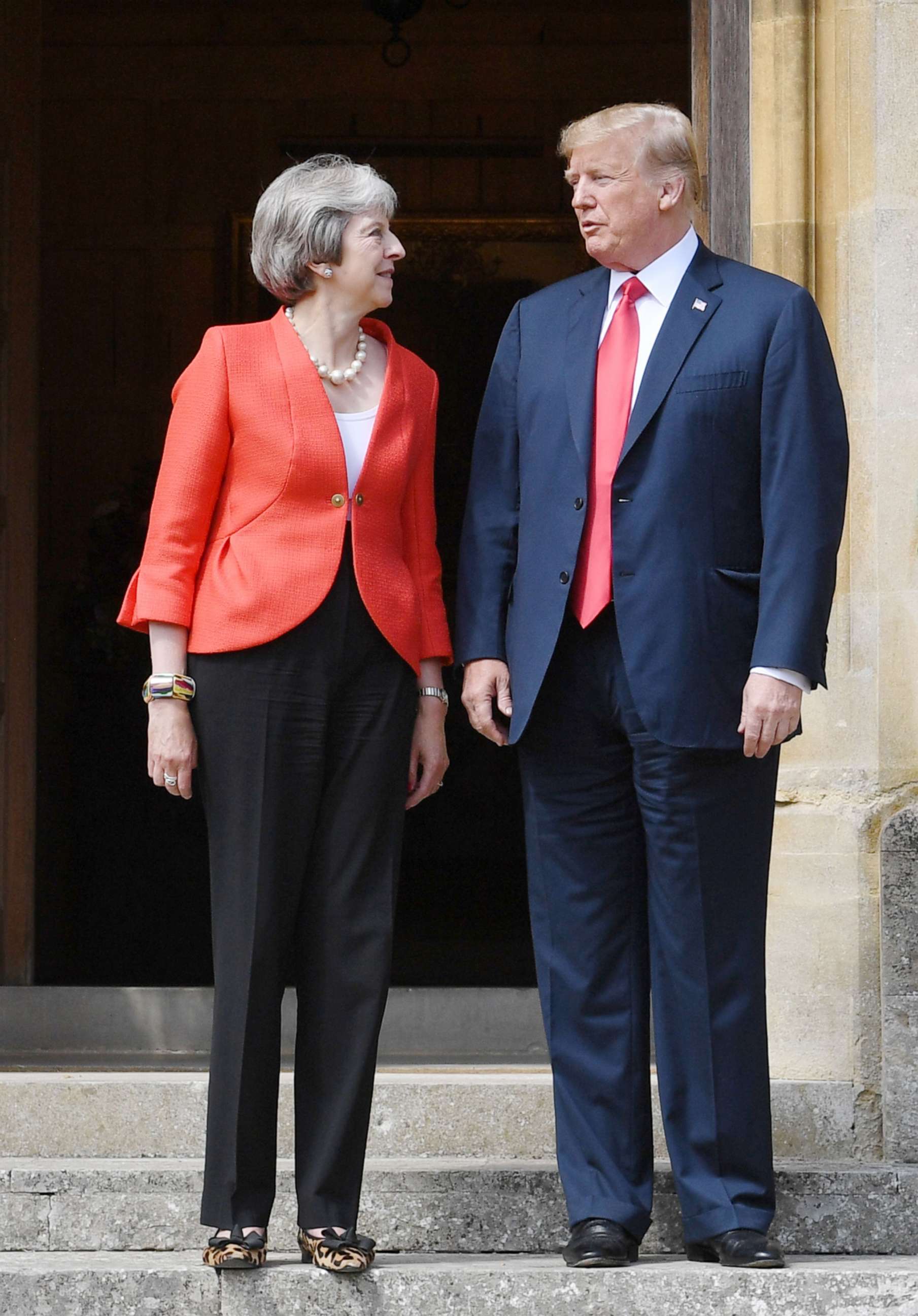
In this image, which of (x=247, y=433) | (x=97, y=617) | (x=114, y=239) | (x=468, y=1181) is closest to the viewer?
(x=247, y=433)

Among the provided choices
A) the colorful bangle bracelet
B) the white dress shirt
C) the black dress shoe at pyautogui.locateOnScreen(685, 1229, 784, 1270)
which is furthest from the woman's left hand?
the black dress shoe at pyautogui.locateOnScreen(685, 1229, 784, 1270)

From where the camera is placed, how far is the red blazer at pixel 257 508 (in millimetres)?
3150

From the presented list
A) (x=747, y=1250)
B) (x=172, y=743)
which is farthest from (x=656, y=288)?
(x=747, y=1250)

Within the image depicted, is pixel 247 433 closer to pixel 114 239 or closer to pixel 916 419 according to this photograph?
pixel 916 419

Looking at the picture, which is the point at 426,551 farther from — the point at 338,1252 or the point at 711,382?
the point at 338,1252

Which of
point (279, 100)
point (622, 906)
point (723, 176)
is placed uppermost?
point (279, 100)

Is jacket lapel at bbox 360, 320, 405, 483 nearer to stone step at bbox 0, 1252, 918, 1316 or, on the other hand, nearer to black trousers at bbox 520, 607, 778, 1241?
black trousers at bbox 520, 607, 778, 1241

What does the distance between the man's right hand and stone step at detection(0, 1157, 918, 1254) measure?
870 millimetres

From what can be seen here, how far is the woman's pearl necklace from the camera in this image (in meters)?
3.27

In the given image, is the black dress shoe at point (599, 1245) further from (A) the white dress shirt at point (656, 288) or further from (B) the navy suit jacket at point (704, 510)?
(A) the white dress shirt at point (656, 288)

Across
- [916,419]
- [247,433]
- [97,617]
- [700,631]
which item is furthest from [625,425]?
[97,617]

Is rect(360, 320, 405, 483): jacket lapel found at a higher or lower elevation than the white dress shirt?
lower

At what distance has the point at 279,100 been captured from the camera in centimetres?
853

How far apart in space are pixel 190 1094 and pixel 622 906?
3.95 feet
